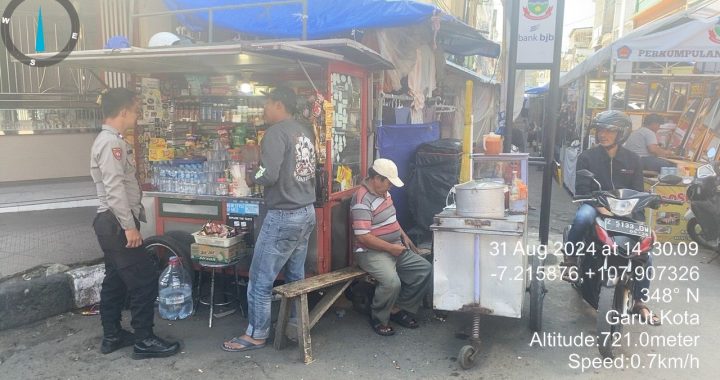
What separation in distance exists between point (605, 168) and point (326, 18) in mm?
2877

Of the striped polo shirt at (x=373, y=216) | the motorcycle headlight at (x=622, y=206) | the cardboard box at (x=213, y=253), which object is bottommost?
the cardboard box at (x=213, y=253)

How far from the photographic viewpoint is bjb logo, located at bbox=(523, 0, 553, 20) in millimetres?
5230

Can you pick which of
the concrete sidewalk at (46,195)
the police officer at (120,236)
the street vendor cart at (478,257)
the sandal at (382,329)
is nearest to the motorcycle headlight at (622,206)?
the street vendor cart at (478,257)

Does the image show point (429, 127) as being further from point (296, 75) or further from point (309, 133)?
point (309, 133)

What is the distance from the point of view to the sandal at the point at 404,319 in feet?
14.0

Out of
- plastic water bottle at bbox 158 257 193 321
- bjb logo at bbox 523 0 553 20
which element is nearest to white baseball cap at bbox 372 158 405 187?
plastic water bottle at bbox 158 257 193 321

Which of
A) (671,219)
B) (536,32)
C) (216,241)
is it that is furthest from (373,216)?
(671,219)

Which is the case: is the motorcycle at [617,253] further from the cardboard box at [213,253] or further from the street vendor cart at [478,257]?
the cardboard box at [213,253]

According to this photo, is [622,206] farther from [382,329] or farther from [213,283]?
[213,283]

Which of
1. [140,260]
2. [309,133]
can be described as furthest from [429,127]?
[140,260]

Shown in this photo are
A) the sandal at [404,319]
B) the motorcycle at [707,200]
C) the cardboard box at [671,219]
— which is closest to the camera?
the sandal at [404,319]

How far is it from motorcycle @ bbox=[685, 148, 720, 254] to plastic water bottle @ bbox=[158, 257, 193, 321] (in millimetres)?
5717

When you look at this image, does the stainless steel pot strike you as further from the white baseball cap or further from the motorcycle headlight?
the motorcycle headlight

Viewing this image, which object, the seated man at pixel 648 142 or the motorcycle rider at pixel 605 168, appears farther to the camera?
the seated man at pixel 648 142
